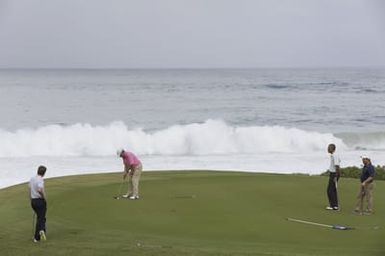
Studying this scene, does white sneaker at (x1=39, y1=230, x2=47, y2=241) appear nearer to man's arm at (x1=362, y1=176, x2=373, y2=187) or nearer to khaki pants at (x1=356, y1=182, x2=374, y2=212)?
khaki pants at (x1=356, y1=182, x2=374, y2=212)

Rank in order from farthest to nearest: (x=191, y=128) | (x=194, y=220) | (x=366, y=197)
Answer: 1. (x=191, y=128)
2. (x=366, y=197)
3. (x=194, y=220)

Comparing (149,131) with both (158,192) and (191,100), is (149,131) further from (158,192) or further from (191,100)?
(158,192)

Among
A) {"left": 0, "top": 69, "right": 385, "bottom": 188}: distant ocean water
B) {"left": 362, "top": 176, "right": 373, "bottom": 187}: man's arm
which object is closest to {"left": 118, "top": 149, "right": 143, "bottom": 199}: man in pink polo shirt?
{"left": 362, "top": 176, "right": 373, "bottom": 187}: man's arm

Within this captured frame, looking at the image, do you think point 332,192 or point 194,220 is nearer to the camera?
point 194,220

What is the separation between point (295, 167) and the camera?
32938mm

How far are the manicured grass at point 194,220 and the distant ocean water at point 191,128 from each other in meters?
9.40

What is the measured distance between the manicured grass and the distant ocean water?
370 inches

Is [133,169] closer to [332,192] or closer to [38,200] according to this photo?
[38,200]

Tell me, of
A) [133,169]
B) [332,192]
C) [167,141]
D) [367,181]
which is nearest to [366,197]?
[367,181]

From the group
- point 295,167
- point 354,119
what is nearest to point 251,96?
point 354,119

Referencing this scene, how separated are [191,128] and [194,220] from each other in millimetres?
33699

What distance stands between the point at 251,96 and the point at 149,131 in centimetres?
3329

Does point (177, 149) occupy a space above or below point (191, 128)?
below

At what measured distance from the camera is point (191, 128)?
49.4 metres
